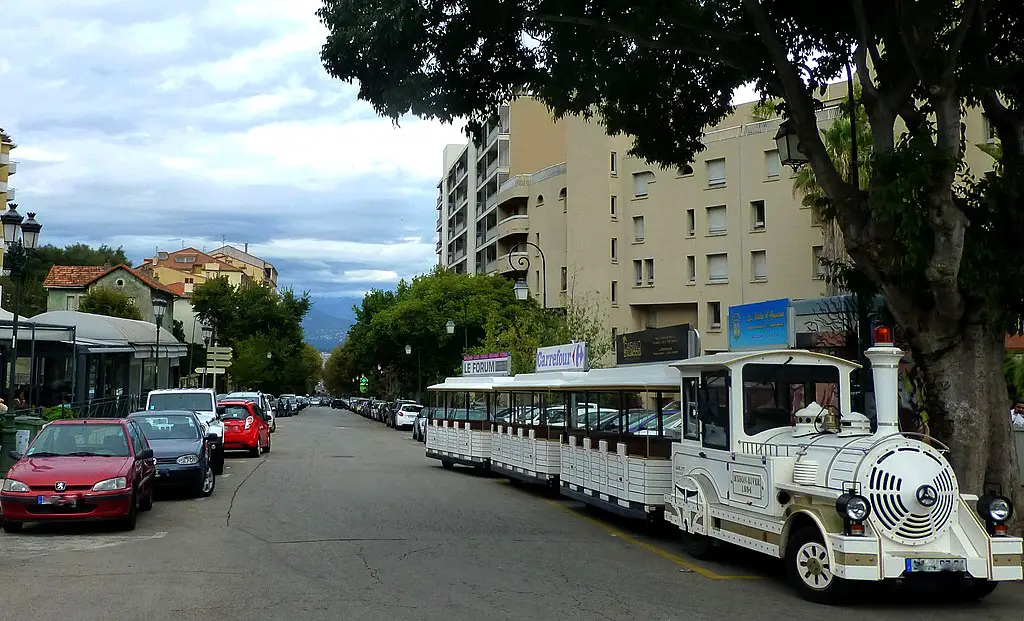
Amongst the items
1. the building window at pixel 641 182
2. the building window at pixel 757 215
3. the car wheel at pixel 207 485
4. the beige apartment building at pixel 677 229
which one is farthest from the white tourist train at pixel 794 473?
the building window at pixel 641 182

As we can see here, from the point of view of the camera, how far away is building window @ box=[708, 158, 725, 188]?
47.7 m

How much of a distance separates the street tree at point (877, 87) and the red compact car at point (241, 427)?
17.7 metres

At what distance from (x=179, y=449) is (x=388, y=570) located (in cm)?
833

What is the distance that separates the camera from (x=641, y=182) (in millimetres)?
51625

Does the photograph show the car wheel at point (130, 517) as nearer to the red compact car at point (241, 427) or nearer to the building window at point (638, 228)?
the red compact car at point (241, 427)

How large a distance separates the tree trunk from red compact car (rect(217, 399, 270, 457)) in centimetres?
2147

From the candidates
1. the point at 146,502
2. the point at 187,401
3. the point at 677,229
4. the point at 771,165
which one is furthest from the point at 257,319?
the point at 146,502

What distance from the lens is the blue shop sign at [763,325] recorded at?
82.3ft

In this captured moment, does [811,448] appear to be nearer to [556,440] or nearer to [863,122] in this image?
[556,440]

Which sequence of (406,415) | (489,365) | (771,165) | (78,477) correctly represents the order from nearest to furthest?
(78,477) → (489,365) → (771,165) → (406,415)

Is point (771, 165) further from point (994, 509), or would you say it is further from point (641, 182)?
point (994, 509)

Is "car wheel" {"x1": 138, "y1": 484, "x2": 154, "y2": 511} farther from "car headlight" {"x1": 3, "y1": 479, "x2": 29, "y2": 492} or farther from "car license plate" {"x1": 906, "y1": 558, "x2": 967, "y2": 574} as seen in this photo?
"car license plate" {"x1": 906, "y1": 558, "x2": 967, "y2": 574}

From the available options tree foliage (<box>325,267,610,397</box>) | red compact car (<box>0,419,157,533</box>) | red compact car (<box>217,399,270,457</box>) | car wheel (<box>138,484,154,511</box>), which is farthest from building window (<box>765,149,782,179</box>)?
red compact car (<box>0,419,157,533</box>)

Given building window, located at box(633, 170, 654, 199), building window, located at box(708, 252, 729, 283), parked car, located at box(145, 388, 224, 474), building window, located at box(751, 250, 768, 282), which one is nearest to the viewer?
parked car, located at box(145, 388, 224, 474)
